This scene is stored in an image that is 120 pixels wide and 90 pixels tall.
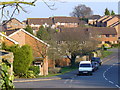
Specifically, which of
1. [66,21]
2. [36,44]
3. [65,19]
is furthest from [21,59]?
[65,19]

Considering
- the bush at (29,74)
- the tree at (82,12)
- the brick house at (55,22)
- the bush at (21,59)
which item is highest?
the tree at (82,12)

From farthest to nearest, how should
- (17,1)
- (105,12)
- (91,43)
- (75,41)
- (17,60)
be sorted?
(105,12) → (91,43) → (75,41) → (17,60) → (17,1)

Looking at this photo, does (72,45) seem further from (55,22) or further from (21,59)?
(55,22)

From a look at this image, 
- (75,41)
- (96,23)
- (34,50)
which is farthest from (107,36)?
(34,50)

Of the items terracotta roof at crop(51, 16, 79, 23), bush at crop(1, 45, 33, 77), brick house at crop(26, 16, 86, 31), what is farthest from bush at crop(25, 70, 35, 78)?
terracotta roof at crop(51, 16, 79, 23)

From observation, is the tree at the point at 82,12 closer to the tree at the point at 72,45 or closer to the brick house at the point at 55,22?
the brick house at the point at 55,22

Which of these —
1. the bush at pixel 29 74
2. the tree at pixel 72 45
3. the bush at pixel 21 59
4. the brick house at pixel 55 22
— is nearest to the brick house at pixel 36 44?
the tree at pixel 72 45

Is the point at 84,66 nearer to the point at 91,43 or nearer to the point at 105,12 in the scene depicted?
the point at 91,43

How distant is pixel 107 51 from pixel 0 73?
241 feet

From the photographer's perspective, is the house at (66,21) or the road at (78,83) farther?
the house at (66,21)

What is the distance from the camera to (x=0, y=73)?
6.55 metres

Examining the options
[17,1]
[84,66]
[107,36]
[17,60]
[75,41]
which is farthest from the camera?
[107,36]

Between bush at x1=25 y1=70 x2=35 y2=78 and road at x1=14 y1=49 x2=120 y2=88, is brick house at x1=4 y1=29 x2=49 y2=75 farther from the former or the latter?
road at x1=14 y1=49 x2=120 y2=88

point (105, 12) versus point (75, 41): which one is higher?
point (105, 12)
